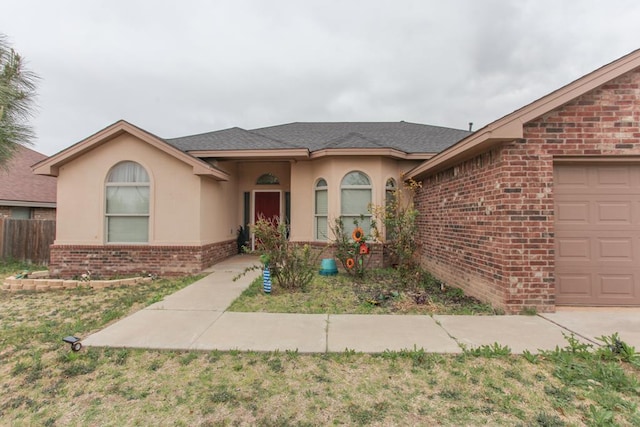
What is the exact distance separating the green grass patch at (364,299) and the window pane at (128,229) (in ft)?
11.6

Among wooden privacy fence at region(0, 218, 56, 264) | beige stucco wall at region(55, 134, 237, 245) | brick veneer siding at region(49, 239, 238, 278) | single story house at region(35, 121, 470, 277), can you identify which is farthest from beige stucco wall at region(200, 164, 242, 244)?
wooden privacy fence at region(0, 218, 56, 264)

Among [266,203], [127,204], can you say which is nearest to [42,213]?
[127,204]

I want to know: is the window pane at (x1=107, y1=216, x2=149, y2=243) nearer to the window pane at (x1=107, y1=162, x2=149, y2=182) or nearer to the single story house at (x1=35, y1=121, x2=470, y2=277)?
the single story house at (x1=35, y1=121, x2=470, y2=277)

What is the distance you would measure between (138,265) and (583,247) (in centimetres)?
939

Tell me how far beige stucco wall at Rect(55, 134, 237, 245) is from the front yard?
14.4 ft

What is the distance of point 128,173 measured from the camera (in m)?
7.95

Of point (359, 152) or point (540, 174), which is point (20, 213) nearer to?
point (359, 152)

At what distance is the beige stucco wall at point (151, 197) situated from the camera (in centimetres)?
788

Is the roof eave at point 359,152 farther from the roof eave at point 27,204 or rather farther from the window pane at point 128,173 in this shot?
the roof eave at point 27,204

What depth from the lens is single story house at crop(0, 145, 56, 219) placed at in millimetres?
13039

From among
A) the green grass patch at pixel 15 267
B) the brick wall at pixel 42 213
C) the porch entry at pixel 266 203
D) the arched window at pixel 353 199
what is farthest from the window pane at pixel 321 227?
the brick wall at pixel 42 213

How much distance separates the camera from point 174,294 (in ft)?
19.3

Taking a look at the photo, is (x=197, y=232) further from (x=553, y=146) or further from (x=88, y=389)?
(x=553, y=146)

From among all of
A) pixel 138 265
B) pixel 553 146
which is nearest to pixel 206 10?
pixel 138 265
